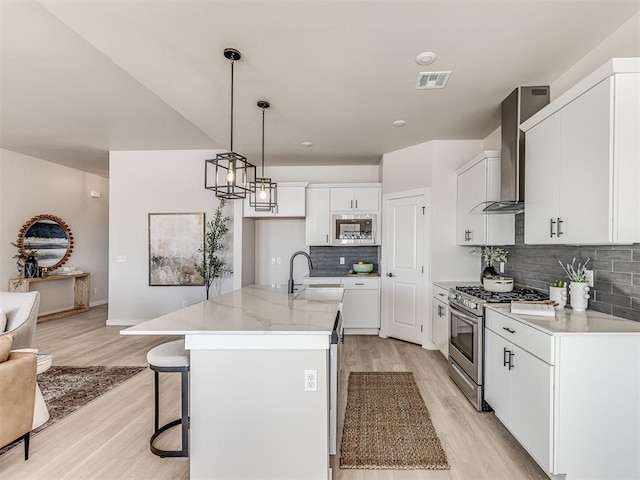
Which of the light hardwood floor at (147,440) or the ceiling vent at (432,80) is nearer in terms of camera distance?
the light hardwood floor at (147,440)

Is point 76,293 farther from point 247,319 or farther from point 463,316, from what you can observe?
point 463,316

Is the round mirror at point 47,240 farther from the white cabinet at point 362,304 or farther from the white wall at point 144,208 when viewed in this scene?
the white cabinet at point 362,304

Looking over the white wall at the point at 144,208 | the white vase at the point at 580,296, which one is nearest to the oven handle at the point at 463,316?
the white vase at the point at 580,296

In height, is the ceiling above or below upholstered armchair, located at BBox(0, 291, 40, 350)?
above

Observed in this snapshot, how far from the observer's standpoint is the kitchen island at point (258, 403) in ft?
6.05

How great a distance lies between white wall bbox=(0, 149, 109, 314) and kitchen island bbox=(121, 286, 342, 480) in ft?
18.4

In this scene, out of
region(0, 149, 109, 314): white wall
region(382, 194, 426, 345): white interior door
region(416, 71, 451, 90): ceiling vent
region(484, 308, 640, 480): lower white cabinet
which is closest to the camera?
region(484, 308, 640, 480): lower white cabinet

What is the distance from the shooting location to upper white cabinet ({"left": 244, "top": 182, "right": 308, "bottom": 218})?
5242mm

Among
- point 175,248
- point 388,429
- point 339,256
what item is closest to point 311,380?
point 388,429

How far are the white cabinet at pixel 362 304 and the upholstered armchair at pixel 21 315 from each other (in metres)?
3.55

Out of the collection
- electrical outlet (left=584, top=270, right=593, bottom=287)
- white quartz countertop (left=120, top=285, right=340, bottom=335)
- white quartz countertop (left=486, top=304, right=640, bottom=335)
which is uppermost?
electrical outlet (left=584, top=270, right=593, bottom=287)

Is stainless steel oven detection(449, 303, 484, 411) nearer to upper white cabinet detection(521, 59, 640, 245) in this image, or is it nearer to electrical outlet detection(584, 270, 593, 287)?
electrical outlet detection(584, 270, 593, 287)

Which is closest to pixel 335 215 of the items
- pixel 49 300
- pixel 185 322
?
pixel 185 322

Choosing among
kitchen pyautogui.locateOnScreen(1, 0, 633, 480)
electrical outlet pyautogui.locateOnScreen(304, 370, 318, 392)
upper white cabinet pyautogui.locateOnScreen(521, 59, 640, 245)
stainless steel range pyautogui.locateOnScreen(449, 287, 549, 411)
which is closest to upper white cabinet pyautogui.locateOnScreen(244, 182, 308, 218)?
kitchen pyautogui.locateOnScreen(1, 0, 633, 480)
